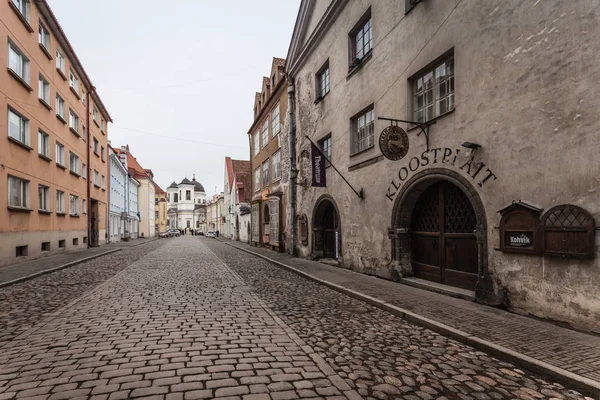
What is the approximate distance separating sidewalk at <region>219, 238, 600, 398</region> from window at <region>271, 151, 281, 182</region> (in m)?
13.6

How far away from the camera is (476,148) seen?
732cm

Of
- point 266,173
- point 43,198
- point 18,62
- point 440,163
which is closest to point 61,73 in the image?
point 18,62

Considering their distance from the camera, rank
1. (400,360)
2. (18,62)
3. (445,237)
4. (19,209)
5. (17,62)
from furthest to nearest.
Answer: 1. (18,62)
2. (17,62)
3. (19,209)
4. (445,237)
5. (400,360)

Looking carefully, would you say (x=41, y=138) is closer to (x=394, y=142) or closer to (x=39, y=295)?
(x=39, y=295)

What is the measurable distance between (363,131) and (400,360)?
29.5 ft

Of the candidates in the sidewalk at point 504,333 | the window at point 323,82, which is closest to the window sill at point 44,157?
the window at point 323,82

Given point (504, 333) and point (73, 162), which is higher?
point (73, 162)

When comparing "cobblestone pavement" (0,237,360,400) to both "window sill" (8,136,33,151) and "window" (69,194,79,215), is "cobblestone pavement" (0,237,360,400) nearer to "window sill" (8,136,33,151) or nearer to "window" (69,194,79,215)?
"window sill" (8,136,33,151)

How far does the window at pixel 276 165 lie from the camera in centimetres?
2177

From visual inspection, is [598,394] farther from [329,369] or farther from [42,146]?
[42,146]

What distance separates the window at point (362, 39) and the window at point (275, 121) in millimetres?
8848

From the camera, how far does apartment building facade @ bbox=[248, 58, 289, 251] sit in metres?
20.7

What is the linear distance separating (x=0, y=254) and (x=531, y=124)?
15.8 metres

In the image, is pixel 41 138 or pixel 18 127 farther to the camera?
pixel 41 138
